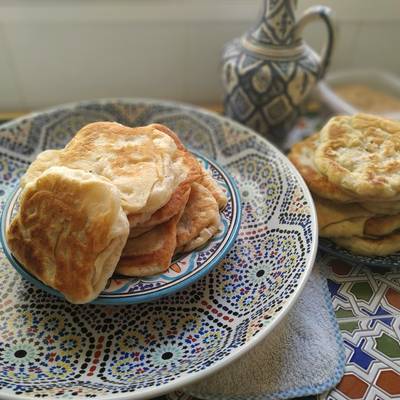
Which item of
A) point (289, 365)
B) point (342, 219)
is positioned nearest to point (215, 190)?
point (342, 219)

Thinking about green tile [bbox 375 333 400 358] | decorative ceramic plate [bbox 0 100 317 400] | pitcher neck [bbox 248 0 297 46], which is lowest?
green tile [bbox 375 333 400 358]

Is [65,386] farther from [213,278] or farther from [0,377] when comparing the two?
[213,278]

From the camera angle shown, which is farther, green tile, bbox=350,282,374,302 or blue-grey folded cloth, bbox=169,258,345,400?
green tile, bbox=350,282,374,302

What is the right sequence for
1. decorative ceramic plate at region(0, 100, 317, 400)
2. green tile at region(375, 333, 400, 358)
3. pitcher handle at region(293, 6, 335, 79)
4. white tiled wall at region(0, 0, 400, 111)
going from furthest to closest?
white tiled wall at region(0, 0, 400, 111)
pitcher handle at region(293, 6, 335, 79)
green tile at region(375, 333, 400, 358)
decorative ceramic plate at region(0, 100, 317, 400)

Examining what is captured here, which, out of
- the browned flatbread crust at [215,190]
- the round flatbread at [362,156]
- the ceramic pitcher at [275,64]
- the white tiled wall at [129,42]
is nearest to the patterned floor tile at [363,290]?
the round flatbread at [362,156]

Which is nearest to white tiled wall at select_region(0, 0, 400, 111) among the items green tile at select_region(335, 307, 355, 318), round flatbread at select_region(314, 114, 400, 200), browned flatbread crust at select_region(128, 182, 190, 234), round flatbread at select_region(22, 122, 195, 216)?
round flatbread at select_region(314, 114, 400, 200)

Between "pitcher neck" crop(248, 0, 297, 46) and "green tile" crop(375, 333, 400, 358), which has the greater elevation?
"pitcher neck" crop(248, 0, 297, 46)

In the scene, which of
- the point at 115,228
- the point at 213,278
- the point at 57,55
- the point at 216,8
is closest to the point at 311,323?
the point at 213,278

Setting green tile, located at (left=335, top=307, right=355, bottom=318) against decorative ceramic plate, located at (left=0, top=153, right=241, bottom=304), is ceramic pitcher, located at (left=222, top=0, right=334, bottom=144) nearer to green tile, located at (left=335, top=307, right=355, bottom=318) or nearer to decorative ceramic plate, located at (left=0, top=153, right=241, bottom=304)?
decorative ceramic plate, located at (left=0, top=153, right=241, bottom=304)
